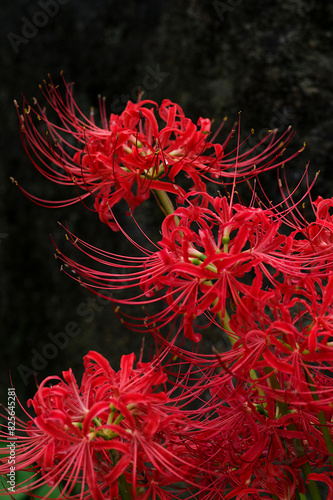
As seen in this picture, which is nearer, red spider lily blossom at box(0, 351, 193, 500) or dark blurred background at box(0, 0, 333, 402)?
red spider lily blossom at box(0, 351, 193, 500)

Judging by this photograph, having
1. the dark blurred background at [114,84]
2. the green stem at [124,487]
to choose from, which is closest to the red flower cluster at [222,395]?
the green stem at [124,487]

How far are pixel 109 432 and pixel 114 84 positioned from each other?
1.49 m

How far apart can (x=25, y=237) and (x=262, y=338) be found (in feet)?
5.56

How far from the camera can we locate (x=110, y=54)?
6.13 ft

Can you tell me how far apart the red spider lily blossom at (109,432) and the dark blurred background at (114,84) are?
0.91m

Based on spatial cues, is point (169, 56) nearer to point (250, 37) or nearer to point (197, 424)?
point (250, 37)

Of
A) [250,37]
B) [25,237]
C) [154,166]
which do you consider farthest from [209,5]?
[25,237]

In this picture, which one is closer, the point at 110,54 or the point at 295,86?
the point at 295,86

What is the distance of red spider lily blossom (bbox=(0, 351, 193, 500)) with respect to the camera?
1.99 feet

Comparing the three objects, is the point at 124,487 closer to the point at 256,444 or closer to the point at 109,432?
the point at 109,432

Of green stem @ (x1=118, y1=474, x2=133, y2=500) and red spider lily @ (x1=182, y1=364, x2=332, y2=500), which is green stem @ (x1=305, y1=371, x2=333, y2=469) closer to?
red spider lily @ (x1=182, y1=364, x2=332, y2=500)

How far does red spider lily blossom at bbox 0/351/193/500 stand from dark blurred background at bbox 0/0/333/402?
910 millimetres

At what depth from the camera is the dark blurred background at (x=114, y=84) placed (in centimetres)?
143

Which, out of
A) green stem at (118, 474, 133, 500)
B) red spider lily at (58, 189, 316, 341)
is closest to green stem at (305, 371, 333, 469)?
red spider lily at (58, 189, 316, 341)
